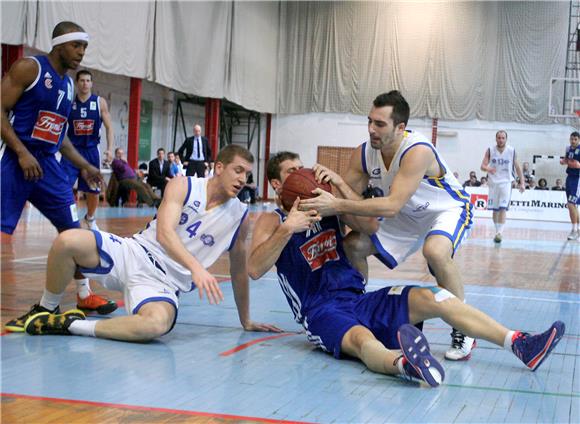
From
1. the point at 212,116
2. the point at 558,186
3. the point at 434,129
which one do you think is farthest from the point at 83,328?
the point at 434,129

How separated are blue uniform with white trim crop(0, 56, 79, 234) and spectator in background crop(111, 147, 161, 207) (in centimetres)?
1370

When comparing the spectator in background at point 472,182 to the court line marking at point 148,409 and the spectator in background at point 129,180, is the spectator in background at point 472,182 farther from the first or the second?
the court line marking at point 148,409

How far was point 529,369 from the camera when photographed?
3.90 meters

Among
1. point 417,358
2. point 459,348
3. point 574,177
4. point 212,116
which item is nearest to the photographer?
point 417,358

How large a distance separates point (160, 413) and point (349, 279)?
5.13 ft

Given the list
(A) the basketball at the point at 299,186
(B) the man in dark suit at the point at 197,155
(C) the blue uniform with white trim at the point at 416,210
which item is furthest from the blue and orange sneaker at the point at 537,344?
(B) the man in dark suit at the point at 197,155

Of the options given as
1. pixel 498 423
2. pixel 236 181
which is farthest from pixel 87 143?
pixel 498 423

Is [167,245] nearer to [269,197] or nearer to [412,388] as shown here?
[412,388]

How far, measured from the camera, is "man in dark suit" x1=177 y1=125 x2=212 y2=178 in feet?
57.3

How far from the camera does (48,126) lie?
16.0 feet

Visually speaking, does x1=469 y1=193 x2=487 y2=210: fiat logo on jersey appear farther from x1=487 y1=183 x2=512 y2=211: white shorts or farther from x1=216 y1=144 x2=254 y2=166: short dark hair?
x1=216 y1=144 x2=254 y2=166: short dark hair

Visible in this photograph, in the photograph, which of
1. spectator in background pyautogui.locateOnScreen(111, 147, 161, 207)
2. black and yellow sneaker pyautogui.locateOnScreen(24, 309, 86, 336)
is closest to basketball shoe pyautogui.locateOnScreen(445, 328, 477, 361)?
black and yellow sneaker pyautogui.locateOnScreen(24, 309, 86, 336)

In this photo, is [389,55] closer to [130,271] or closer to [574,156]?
[574,156]

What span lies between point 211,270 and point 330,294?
3999mm
